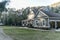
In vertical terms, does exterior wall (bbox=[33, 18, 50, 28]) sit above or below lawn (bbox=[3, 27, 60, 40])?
above

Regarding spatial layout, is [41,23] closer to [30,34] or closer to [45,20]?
[45,20]

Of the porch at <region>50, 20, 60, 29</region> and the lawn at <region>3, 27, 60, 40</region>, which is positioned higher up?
the porch at <region>50, 20, 60, 29</region>

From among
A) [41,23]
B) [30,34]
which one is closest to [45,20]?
[41,23]

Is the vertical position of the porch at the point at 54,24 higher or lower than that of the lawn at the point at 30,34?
higher

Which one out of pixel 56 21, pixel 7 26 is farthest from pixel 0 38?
pixel 56 21

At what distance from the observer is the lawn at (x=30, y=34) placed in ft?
4.89

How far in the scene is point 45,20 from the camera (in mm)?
1468

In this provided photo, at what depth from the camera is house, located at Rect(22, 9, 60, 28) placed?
145 cm

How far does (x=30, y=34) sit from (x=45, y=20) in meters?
0.21

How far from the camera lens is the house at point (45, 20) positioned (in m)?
1.45

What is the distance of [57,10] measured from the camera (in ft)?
4.96

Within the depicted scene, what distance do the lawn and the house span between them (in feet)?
0.22

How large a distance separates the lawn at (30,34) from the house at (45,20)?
2.7 inches

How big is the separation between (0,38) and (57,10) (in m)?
0.66
